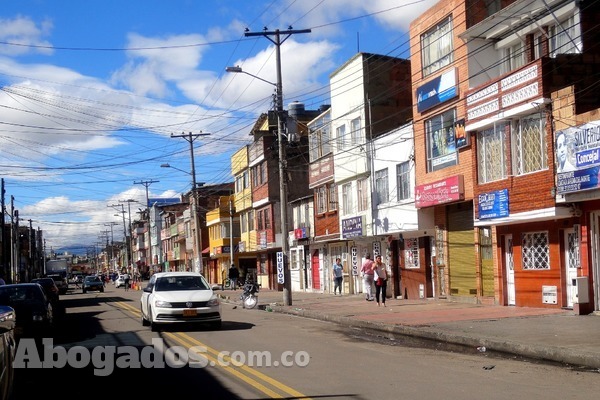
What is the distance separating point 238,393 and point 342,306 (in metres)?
18.4

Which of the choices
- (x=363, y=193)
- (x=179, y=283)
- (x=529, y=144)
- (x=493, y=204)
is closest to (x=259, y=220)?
(x=363, y=193)

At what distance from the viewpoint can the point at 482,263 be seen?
25.0 meters

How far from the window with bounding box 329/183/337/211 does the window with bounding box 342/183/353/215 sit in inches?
55.2

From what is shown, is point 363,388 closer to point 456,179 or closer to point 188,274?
point 188,274

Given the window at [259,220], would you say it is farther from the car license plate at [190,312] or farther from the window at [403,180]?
the car license plate at [190,312]

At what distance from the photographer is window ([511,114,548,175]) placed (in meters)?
20.4

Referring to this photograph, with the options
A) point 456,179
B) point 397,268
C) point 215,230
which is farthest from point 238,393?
point 215,230

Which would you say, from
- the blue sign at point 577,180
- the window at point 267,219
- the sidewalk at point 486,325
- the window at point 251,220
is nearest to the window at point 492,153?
the blue sign at point 577,180

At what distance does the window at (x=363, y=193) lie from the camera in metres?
33.1

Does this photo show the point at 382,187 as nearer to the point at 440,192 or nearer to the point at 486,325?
the point at 440,192

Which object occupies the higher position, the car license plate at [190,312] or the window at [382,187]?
the window at [382,187]

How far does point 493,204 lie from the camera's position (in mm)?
22406

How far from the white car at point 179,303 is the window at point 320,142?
17623 millimetres

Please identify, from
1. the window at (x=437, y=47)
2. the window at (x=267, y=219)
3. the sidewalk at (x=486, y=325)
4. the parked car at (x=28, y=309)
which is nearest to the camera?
the sidewalk at (x=486, y=325)
